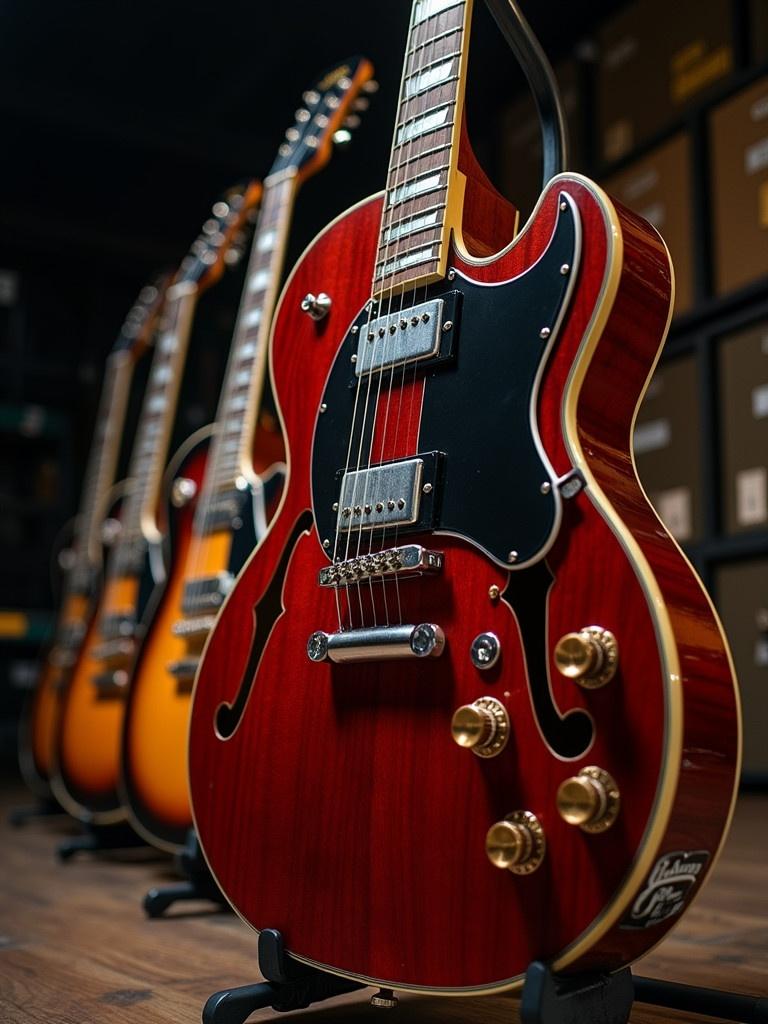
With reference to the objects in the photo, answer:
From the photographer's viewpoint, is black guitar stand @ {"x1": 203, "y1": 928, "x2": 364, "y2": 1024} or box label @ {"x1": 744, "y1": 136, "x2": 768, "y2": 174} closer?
black guitar stand @ {"x1": 203, "y1": 928, "x2": 364, "y2": 1024}

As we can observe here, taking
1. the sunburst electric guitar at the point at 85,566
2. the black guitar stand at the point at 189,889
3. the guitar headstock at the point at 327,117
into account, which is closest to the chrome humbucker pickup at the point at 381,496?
the black guitar stand at the point at 189,889

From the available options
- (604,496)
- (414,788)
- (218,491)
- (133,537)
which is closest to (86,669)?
(133,537)

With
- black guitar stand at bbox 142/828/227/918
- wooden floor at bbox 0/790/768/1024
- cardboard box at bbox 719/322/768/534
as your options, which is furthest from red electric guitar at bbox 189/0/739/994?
cardboard box at bbox 719/322/768/534

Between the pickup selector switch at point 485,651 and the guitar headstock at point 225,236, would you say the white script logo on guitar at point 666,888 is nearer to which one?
the pickup selector switch at point 485,651

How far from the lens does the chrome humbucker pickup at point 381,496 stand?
83 centimetres

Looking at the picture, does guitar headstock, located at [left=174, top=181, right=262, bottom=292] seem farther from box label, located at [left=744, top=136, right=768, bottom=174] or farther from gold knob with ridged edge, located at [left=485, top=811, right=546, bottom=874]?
gold knob with ridged edge, located at [left=485, top=811, right=546, bottom=874]

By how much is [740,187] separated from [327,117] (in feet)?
4.10

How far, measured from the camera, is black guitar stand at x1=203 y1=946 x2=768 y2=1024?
2.37 ft

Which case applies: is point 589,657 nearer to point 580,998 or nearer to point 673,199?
point 580,998

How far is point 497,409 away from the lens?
0.79m

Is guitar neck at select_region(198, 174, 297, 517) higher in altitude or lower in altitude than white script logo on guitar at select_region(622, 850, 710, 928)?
higher

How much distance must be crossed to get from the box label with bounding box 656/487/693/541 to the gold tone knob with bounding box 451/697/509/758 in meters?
2.15

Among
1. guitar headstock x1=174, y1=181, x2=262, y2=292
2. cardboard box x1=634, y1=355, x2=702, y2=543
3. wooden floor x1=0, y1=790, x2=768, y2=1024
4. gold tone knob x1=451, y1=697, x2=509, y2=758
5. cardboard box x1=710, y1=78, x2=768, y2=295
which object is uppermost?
cardboard box x1=710, y1=78, x2=768, y2=295

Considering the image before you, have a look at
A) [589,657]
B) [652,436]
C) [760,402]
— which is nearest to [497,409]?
[589,657]
